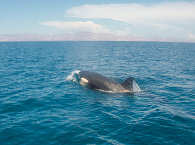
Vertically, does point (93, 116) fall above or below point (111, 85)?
below

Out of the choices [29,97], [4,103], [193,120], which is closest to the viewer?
[193,120]

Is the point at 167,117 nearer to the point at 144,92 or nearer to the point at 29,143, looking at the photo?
the point at 144,92

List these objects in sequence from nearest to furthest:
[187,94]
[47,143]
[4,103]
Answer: [47,143]
[4,103]
[187,94]

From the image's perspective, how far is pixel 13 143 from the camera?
35.8 feet

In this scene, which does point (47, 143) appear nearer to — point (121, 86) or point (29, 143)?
point (29, 143)

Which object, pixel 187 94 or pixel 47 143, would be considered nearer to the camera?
pixel 47 143

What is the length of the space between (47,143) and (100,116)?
5.13 metres

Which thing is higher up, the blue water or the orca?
the orca

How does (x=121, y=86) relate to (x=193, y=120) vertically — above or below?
above

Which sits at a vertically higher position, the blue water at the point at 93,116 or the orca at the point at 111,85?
the orca at the point at 111,85

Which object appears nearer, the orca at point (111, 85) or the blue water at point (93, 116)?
the blue water at point (93, 116)

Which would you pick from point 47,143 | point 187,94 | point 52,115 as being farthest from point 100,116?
point 187,94

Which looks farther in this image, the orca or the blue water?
the orca

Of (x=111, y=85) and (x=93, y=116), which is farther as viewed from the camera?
(x=111, y=85)
